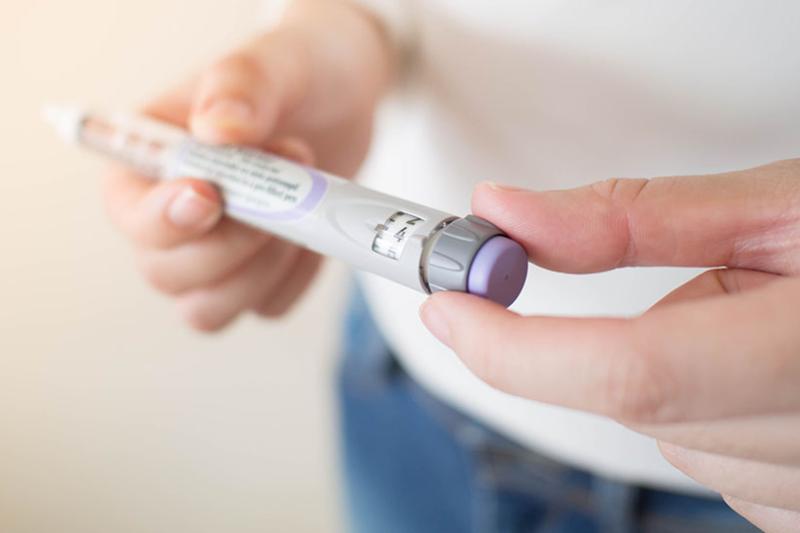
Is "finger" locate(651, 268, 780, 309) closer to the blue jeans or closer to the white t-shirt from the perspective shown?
the white t-shirt

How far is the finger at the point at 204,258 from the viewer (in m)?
0.46

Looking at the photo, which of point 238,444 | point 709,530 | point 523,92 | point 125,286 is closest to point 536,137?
point 523,92

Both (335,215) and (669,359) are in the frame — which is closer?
(669,359)

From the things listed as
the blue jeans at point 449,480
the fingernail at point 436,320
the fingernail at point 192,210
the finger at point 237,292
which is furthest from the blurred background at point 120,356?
the fingernail at point 436,320

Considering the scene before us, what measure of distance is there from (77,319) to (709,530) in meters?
0.68

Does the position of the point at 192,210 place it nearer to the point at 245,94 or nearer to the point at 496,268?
the point at 245,94

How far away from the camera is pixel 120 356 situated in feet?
2.99

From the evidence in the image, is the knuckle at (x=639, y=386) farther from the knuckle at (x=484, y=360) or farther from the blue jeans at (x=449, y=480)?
the blue jeans at (x=449, y=480)

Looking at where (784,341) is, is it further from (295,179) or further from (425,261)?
(295,179)

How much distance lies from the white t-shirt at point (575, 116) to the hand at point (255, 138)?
0.11ft

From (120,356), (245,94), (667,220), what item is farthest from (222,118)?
(120,356)

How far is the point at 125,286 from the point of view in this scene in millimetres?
871

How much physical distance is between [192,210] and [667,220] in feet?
0.80

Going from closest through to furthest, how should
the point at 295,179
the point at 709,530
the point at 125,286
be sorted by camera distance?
the point at 295,179, the point at 709,530, the point at 125,286
